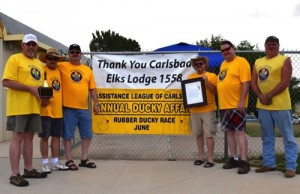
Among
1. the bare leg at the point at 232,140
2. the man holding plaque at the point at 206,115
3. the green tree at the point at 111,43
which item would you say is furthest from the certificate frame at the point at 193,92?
the green tree at the point at 111,43

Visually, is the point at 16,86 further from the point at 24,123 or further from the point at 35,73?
the point at 24,123

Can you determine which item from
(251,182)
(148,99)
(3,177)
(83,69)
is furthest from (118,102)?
(251,182)

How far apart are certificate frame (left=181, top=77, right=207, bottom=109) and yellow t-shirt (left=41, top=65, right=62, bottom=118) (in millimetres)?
2125

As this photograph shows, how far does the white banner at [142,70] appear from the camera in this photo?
732 cm

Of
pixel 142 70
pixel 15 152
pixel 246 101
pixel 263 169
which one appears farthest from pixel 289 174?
pixel 15 152

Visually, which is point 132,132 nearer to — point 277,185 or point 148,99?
point 148,99

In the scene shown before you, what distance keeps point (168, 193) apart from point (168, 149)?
343cm

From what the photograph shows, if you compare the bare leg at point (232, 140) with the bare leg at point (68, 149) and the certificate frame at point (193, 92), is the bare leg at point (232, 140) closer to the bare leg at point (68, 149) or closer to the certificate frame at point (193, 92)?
the certificate frame at point (193, 92)

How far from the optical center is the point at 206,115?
667cm

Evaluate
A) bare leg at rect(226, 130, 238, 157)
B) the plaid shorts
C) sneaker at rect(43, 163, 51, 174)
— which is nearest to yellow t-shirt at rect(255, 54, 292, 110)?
the plaid shorts

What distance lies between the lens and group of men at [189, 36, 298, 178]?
5914mm

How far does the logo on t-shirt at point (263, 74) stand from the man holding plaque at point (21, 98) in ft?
10.6

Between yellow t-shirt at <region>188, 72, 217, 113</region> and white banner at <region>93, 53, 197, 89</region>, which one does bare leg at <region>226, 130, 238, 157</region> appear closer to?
yellow t-shirt at <region>188, 72, 217, 113</region>

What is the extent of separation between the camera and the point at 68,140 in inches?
256
